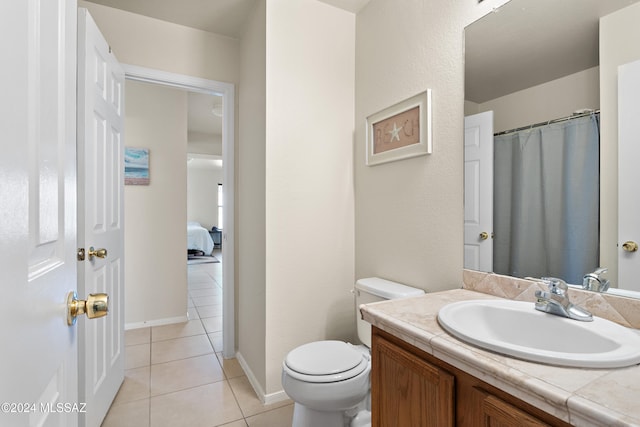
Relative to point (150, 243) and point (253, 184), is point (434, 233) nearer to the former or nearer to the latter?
point (253, 184)

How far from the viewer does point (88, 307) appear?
658 millimetres

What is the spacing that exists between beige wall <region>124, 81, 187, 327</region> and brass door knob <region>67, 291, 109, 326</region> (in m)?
2.80

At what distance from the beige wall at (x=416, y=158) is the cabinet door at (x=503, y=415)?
770 mm

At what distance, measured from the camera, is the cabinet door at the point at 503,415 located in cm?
65

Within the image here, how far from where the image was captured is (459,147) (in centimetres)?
144

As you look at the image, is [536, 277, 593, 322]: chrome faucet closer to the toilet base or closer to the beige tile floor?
the toilet base

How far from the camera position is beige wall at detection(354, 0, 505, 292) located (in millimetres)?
1452

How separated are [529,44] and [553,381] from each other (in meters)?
1.21

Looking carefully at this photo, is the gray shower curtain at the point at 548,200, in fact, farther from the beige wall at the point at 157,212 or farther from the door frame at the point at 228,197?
the beige wall at the point at 157,212

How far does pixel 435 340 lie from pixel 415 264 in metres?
0.83

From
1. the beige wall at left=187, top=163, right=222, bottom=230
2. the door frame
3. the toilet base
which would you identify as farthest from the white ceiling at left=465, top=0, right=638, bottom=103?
the beige wall at left=187, top=163, right=222, bottom=230

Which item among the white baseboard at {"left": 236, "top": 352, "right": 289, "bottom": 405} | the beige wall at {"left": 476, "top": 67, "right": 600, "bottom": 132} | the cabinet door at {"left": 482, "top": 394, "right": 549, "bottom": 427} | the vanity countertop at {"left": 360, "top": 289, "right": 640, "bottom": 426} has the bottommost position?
the white baseboard at {"left": 236, "top": 352, "right": 289, "bottom": 405}

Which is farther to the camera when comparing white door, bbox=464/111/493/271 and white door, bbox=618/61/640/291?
white door, bbox=464/111/493/271

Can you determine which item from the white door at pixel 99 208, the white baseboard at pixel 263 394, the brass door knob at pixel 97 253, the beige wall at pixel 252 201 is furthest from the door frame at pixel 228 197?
the brass door knob at pixel 97 253
